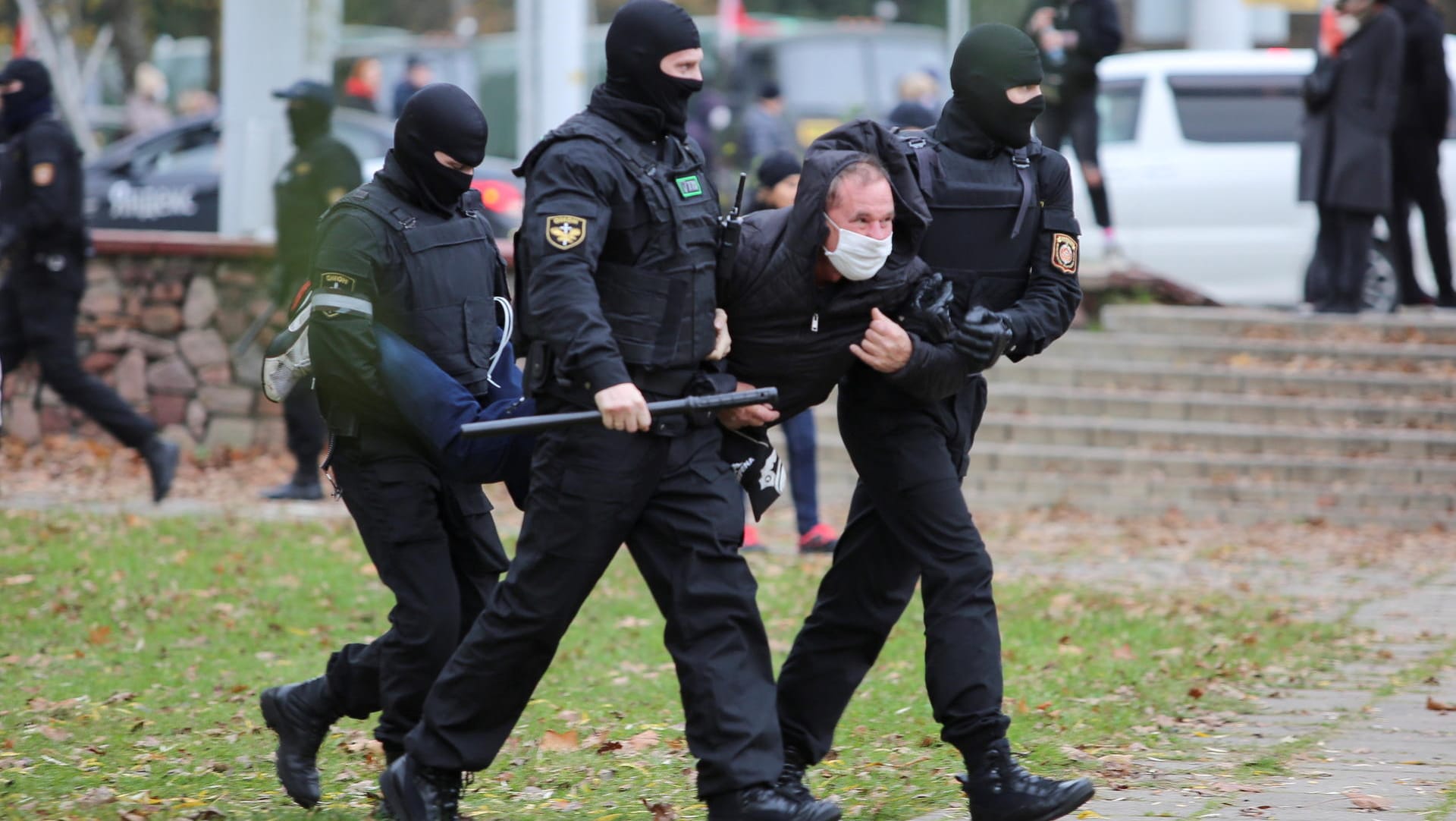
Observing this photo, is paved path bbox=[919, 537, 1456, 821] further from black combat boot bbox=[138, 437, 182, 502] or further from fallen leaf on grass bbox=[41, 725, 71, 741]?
black combat boot bbox=[138, 437, 182, 502]

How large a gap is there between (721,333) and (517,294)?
50cm

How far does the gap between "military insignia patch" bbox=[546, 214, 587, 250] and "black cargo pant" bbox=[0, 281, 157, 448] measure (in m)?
6.39

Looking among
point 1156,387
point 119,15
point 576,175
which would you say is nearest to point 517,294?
point 576,175

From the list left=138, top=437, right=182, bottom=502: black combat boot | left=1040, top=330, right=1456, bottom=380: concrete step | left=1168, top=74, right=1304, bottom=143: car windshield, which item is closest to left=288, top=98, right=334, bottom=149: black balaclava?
left=138, top=437, right=182, bottom=502: black combat boot

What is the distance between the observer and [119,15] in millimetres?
27141

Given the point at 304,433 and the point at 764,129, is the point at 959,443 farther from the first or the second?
the point at 764,129

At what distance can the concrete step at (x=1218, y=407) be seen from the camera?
11.0 metres

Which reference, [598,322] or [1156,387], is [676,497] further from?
[1156,387]

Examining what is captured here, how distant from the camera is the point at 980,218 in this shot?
16.1 ft

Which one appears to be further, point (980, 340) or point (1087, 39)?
point (1087, 39)

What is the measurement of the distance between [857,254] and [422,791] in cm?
167

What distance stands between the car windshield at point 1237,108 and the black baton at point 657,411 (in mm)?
10208

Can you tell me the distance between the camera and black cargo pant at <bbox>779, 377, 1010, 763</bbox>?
472 centimetres

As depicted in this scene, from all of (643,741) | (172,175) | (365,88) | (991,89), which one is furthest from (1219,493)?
(365,88)
